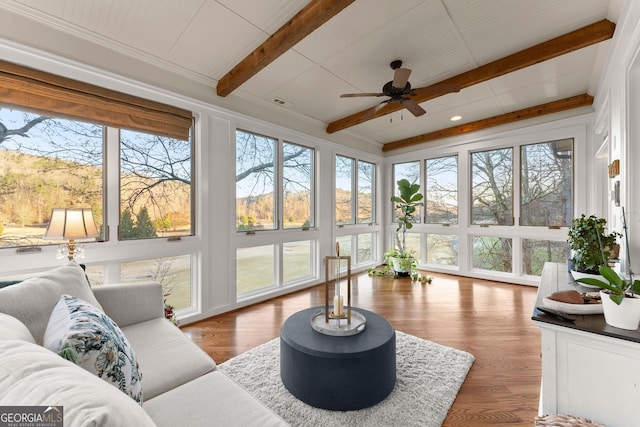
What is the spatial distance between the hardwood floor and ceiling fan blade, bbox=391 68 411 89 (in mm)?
2491

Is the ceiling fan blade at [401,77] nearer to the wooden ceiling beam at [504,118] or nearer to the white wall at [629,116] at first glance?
the white wall at [629,116]

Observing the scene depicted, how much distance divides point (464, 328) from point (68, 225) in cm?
354

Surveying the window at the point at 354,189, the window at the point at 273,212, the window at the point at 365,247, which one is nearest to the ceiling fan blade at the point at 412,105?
the window at the point at 273,212

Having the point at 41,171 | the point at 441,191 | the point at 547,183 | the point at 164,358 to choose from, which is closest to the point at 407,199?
the point at 441,191

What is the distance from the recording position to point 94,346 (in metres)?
0.89

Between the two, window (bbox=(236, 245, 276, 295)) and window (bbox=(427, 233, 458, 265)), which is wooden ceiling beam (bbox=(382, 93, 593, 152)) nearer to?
window (bbox=(427, 233, 458, 265))

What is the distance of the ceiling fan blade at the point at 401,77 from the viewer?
2.51 m

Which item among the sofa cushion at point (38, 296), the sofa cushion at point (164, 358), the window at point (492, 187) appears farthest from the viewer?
the window at point (492, 187)

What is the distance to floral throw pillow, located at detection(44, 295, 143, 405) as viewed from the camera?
2.80 ft

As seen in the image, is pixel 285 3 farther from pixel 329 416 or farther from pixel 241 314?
pixel 241 314

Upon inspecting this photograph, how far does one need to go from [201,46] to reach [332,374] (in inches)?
116

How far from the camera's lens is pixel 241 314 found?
3326 mm

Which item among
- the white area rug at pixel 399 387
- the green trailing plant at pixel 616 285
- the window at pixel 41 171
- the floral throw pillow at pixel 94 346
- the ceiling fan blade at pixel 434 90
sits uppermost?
the ceiling fan blade at pixel 434 90

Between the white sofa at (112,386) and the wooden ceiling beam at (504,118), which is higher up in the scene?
the wooden ceiling beam at (504,118)
